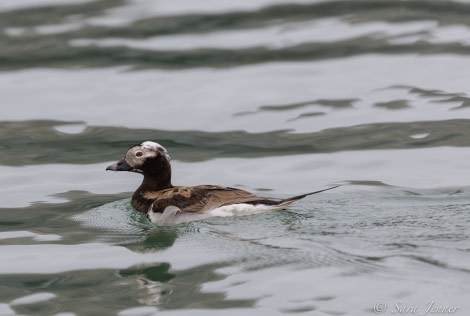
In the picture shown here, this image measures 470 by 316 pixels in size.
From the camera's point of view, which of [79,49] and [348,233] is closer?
[348,233]

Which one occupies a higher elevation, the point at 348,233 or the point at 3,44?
the point at 3,44

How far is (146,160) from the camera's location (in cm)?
1247

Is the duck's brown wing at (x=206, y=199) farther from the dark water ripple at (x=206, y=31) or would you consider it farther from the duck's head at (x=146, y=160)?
the dark water ripple at (x=206, y=31)

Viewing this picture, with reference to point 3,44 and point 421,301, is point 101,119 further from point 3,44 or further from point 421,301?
point 421,301

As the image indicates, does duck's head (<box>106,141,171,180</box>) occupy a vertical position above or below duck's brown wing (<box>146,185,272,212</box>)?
above

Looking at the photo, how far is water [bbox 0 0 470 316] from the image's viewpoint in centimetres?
967

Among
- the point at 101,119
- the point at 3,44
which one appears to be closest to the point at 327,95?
the point at 101,119

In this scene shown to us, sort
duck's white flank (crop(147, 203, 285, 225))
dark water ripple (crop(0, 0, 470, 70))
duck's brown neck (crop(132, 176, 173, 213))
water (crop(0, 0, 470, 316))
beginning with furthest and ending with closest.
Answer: dark water ripple (crop(0, 0, 470, 70)), duck's brown neck (crop(132, 176, 173, 213)), duck's white flank (crop(147, 203, 285, 225)), water (crop(0, 0, 470, 316))

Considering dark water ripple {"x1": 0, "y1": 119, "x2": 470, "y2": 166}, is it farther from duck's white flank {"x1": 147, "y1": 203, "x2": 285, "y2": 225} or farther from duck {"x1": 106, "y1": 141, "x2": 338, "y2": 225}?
duck's white flank {"x1": 147, "y1": 203, "x2": 285, "y2": 225}

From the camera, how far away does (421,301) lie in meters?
8.93

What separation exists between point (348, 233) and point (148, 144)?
2682 mm

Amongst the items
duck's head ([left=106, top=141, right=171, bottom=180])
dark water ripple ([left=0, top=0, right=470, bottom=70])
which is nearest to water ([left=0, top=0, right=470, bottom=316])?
dark water ripple ([left=0, top=0, right=470, bottom=70])

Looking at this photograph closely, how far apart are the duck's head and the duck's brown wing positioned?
0.60 m

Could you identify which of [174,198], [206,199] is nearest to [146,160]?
[174,198]
